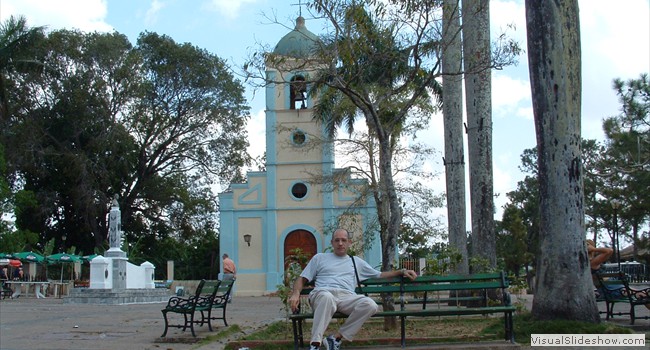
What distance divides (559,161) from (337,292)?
3.34 m

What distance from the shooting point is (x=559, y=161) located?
356 inches

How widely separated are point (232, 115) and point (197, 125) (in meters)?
1.92

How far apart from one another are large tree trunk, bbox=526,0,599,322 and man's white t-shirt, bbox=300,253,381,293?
7.77 ft

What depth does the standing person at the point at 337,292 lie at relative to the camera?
23.5 ft

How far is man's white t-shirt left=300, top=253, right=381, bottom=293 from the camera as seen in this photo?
7.60m

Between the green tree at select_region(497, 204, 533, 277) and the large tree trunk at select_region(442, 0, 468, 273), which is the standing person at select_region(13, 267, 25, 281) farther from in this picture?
the green tree at select_region(497, 204, 533, 277)

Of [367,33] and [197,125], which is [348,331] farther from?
[197,125]

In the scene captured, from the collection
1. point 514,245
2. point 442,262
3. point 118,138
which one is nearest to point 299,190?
point 118,138

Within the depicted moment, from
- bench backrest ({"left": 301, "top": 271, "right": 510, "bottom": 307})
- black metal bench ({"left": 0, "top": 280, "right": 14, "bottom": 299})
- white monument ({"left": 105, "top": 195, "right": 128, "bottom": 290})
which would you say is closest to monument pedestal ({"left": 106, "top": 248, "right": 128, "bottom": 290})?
white monument ({"left": 105, "top": 195, "right": 128, "bottom": 290})

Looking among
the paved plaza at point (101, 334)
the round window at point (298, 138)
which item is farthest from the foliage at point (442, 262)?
the round window at point (298, 138)

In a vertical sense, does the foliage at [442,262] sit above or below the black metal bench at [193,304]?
above

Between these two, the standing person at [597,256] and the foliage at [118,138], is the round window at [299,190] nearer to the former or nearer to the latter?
the foliage at [118,138]

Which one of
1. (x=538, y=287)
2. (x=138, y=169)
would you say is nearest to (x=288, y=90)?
(x=138, y=169)

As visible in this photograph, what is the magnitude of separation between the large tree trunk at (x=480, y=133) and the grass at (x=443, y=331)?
234 cm
